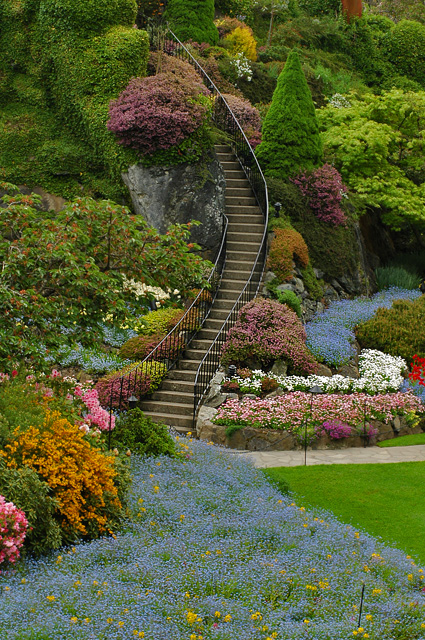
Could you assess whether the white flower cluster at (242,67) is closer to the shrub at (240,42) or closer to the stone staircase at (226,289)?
the shrub at (240,42)

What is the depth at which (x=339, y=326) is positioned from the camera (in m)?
16.4

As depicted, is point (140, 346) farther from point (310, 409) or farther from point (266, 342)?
point (310, 409)

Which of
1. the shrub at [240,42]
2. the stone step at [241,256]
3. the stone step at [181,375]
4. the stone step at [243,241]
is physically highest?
the shrub at [240,42]

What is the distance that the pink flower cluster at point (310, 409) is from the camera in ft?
41.4

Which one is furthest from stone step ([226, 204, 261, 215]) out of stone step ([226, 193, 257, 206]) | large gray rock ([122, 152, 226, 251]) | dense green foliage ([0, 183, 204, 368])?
dense green foliage ([0, 183, 204, 368])

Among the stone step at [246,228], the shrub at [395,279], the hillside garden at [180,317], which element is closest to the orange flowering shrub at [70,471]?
the hillside garden at [180,317]

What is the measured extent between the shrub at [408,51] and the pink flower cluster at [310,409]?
20782 millimetres

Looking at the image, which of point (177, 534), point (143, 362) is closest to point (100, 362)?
point (143, 362)

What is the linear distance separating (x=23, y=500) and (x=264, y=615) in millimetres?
2749

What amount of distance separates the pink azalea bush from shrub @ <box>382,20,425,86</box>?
28.1 m

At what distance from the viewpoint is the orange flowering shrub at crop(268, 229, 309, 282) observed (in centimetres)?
1652

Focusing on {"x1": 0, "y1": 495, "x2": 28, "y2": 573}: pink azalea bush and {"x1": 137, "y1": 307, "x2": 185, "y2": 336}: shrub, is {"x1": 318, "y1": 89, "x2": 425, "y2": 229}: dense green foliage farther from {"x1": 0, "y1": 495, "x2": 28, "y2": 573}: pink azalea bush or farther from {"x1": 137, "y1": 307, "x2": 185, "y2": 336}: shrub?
{"x1": 0, "y1": 495, "x2": 28, "y2": 573}: pink azalea bush

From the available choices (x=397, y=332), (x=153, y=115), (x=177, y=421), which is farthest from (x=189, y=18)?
(x=177, y=421)

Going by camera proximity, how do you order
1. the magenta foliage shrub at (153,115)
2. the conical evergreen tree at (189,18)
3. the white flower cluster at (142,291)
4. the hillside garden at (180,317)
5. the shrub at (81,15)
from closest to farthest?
1. the hillside garden at (180,317)
2. the white flower cluster at (142,291)
3. the magenta foliage shrub at (153,115)
4. the shrub at (81,15)
5. the conical evergreen tree at (189,18)
